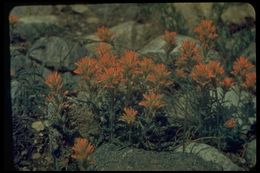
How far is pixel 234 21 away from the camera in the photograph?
13.7 ft

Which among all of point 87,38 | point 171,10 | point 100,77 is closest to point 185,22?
point 171,10

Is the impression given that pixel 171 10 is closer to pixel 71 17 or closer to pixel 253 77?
pixel 71 17

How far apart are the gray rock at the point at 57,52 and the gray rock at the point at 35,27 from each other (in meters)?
0.27

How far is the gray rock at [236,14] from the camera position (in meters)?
4.16

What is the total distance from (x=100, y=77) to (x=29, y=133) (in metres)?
0.51

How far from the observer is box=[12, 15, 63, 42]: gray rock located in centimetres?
398

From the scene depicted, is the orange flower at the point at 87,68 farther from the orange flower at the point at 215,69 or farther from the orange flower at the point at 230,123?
the orange flower at the point at 230,123

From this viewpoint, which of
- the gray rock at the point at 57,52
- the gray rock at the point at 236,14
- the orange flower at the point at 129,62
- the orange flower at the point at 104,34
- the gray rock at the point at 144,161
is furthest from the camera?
the gray rock at the point at 236,14

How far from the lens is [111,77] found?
281 centimetres

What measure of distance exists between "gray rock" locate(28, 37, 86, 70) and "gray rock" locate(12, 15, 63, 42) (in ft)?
0.87

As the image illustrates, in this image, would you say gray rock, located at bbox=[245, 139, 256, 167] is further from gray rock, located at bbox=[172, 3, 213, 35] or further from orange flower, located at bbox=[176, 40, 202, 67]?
gray rock, located at bbox=[172, 3, 213, 35]

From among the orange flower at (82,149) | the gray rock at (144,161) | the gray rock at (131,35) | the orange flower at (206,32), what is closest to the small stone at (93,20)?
the gray rock at (131,35)

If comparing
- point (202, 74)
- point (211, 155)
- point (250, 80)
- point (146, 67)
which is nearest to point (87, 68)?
point (146, 67)

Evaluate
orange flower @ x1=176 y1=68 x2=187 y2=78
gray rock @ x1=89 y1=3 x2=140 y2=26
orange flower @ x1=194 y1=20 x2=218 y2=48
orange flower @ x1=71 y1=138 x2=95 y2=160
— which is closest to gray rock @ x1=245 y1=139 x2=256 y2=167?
orange flower @ x1=176 y1=68 x2=187 y2=78
